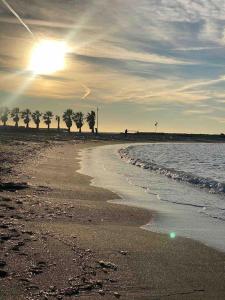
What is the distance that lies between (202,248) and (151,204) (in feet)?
18.8

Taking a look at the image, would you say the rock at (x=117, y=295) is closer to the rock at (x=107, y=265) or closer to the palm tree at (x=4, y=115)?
the rock at (x=107, y=265)

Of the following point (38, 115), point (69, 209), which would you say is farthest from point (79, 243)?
point (38, 115)

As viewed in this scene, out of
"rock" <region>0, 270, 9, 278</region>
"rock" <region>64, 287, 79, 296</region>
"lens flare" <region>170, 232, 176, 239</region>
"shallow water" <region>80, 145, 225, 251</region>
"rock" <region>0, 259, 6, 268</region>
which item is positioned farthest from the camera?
"shallow water" <region>80, 145, 225, 251</region>

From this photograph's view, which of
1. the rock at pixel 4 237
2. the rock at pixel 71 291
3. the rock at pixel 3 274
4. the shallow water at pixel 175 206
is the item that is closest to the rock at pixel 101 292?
the rock at pixel 71 291

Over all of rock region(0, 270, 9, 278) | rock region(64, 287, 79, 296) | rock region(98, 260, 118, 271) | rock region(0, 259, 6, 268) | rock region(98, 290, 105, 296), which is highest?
rock region(0, 259, 6, 268)

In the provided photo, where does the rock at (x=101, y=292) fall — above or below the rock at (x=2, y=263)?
below

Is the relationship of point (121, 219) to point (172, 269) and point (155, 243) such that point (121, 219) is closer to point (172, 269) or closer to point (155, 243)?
point (155, 243)

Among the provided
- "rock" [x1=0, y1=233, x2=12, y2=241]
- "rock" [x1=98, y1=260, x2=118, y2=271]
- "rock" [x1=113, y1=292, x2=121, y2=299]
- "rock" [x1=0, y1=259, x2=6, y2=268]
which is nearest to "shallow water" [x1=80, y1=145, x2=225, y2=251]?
"rock" [x1=98, y1=260, x2=118, y2=271]

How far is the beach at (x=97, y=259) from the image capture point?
5852 millimetres

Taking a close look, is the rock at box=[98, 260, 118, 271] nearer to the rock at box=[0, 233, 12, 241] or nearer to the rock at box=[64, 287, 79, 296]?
Result: the rock at box=[64, 287, 79, 296]

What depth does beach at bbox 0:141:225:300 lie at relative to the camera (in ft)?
19.2

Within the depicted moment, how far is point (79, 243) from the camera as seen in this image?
26.7ft

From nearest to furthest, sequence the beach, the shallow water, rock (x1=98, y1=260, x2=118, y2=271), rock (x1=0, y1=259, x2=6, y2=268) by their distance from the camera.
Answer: the beach
rock (x1=0, y1=259, x2=6, y2=268)
rock (x1=98, y1=260, x2=118, y2=271)
the shallow water

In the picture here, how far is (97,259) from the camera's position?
284 inches
